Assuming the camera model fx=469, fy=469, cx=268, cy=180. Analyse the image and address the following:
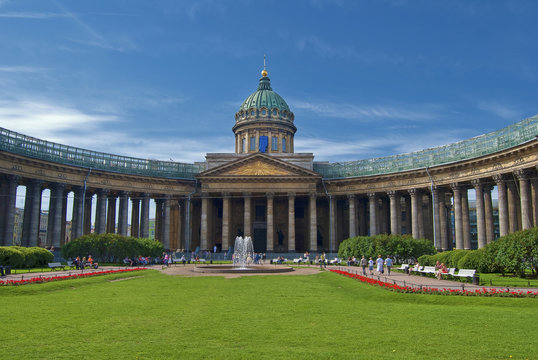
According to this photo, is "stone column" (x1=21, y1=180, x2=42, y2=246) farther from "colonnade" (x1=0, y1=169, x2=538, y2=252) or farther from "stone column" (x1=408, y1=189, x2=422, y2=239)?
"stone column" (x1=408, y1=189, x2=422, y2=239)

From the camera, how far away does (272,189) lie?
216ft

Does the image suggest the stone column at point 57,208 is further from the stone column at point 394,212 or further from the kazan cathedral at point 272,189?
the stone column at point 394,212

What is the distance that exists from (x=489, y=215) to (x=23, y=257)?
45.0m

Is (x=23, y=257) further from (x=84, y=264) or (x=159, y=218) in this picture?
(x=159, y=218)

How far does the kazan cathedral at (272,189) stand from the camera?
159ft

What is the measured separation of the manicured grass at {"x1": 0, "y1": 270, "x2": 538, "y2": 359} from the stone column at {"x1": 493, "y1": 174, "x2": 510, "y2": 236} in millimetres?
29802

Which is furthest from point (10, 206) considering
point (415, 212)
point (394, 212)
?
point (415, 212)

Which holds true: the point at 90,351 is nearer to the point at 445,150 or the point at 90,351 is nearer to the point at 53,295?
the point at 53,295

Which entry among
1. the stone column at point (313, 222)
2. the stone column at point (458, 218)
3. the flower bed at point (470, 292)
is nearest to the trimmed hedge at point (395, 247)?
the stone column at point (458, 218)

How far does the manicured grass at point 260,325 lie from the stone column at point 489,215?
106 ft

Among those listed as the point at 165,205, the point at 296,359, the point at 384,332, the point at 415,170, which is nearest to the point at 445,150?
the point at 415,170

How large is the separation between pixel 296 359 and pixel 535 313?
34.2 ft

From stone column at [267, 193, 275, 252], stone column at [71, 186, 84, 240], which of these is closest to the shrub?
stone column at [71, 186, 84, 240]

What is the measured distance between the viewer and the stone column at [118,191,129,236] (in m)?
61.8
